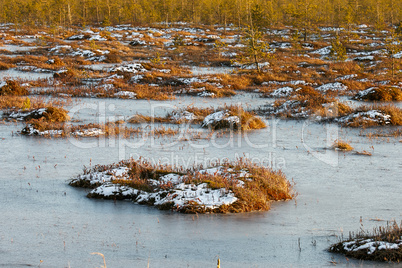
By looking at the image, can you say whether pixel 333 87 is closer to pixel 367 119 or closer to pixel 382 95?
pixel 382 95

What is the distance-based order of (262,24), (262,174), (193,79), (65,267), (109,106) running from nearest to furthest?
1. (65,267)
2. (262,174)
3. (109,106)
4. (193,79)
5. (262,24)

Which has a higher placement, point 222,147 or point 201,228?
point 222,147

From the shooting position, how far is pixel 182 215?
32.8 feet

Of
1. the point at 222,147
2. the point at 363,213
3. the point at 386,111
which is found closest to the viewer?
the point at 363,213

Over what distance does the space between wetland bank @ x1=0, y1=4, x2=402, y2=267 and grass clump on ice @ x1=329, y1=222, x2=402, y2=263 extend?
0.22 ft

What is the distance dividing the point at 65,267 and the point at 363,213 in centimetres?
603

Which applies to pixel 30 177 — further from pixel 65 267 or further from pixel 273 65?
pixel 273 65

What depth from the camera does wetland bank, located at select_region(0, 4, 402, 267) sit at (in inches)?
323

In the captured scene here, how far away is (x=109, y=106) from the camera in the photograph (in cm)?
2597

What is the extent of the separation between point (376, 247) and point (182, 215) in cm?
392

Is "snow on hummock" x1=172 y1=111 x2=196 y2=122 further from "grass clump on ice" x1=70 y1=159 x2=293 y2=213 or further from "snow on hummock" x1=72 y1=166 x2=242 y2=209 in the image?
"snow on hummock" x1=72 y1=166 x2=242 y2=209

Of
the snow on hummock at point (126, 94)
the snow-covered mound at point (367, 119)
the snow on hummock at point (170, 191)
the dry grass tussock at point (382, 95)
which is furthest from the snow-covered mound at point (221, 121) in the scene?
the dry grass tussock at point (382, 95)

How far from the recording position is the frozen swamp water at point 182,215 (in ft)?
25.5

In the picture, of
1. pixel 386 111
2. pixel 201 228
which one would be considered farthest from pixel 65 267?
pixel 386 111
